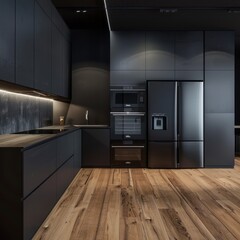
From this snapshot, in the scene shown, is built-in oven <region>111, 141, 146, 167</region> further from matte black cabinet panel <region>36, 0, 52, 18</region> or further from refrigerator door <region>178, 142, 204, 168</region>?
matte black cabinet panel <region>36, 0, 52, 18</region>

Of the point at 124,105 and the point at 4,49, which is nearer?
the point at 4,49

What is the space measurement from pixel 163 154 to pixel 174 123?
607mm

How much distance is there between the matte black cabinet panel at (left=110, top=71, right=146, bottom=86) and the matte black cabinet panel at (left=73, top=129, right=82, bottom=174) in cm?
114

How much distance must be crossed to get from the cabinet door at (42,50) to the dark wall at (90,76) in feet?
6.25

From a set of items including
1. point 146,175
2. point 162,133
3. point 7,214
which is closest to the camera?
point 7,214

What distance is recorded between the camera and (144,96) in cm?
563

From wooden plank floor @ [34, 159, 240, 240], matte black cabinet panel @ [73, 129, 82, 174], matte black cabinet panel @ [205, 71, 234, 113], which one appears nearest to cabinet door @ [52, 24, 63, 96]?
matte black cabinet panel @ [73, 129, 82, 174]

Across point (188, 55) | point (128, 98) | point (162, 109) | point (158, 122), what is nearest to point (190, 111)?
point (162, 109)

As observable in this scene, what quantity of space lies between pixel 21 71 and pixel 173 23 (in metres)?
3.18

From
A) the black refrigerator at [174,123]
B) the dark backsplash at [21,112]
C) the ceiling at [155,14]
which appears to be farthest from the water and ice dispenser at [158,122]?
the dark backsplash at [21,112]

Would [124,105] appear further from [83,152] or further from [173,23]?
[173,23]

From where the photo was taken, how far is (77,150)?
201 inches

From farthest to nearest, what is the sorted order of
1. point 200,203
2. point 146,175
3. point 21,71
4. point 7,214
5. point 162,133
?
point 162,133 < point 146,175 < point 200,203 < point 21,71 < point 7,214

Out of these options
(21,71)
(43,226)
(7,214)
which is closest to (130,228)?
(43,226)
